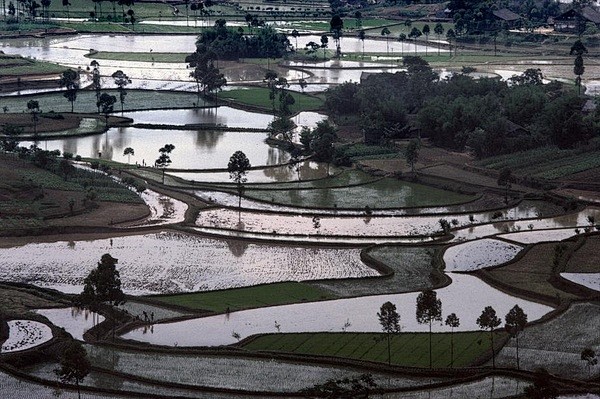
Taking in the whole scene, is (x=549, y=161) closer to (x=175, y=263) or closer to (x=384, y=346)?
(x=175, y=263)

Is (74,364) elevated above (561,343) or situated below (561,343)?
above

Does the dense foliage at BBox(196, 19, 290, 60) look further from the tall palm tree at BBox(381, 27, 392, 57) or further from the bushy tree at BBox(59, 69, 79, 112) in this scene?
the bushy tree at BBox(59, 69, 79, 112)

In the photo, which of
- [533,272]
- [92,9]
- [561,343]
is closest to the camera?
[561,343]

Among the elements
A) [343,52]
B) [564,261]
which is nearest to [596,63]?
[343,52]

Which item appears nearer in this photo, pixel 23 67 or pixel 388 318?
pixel 388 318

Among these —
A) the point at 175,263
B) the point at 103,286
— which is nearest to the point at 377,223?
the point at 175,263

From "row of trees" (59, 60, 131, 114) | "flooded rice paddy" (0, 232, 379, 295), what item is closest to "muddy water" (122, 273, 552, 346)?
"flooded rice paddy" (0, 232, 379, 295)

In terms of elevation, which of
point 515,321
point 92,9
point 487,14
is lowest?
point 515,321
